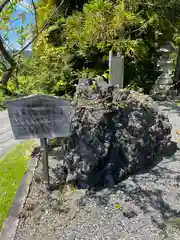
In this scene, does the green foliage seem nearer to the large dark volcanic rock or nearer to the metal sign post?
the large dark volcanic rock

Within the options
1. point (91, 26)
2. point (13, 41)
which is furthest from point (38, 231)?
point (91, 26)

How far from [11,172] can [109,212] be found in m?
1.81

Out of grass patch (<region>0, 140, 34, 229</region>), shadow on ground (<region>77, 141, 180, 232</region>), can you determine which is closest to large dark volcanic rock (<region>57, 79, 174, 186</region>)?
shadow on ground (<region>77, 141, 180, 232</region>)

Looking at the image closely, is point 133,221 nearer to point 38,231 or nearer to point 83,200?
point 83,200

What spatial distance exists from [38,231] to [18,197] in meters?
0.60

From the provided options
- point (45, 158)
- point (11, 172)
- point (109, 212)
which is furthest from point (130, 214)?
point (11, 172)

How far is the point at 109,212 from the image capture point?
6.92 feet

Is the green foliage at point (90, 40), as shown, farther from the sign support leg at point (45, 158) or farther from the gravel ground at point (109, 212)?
the gravel ground at point (109, 212)

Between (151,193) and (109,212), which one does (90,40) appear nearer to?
(151,193)

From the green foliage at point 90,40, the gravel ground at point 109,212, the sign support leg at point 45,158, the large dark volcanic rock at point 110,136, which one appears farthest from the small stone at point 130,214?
the green foliage at point 90,40

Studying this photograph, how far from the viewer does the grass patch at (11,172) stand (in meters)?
2.58

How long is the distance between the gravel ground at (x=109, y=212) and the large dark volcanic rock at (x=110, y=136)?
19 cm

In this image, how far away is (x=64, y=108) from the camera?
2.22 m

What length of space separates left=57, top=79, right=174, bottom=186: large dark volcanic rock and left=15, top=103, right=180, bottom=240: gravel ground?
0.61ft
